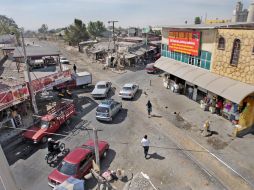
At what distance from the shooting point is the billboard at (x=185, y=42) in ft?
78.8

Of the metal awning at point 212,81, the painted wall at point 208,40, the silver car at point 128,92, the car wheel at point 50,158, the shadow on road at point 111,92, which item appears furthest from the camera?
the shadow on road at point 111,92

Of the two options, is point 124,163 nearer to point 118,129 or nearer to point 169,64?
point 118,129

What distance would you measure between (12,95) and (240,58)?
20428 mm

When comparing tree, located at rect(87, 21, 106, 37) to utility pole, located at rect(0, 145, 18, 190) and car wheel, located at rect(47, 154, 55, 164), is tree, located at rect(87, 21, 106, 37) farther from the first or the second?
utility pole, located at rect(0, 145, 18, 190)

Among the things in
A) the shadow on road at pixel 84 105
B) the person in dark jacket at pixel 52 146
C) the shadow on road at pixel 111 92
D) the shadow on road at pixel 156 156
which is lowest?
the shadow on road at pixel 156 156

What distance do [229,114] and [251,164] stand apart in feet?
21.6

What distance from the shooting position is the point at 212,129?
62.4 ft

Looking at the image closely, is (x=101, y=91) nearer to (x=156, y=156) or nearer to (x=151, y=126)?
(x=151, y=126)

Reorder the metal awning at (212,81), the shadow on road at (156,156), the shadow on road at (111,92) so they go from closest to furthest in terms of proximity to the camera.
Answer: the shadow on road at (156,156) < the metal awning at (212,81) < the shadow on road at (111,92)

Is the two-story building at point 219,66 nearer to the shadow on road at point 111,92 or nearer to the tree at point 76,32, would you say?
the shadow on road at point 111,92

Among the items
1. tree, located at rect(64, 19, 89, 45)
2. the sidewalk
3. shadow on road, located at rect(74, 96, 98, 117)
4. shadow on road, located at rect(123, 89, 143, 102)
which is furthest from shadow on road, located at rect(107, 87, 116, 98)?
tree, located at rect(64, 19, 89, 45)

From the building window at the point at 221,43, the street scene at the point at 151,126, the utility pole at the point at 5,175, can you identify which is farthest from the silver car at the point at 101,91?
the utility pole at the point at 5,175

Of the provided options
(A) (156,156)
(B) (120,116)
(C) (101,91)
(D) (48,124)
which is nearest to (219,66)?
(B) (120,116)

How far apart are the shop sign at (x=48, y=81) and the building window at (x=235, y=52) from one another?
18.6 metres
